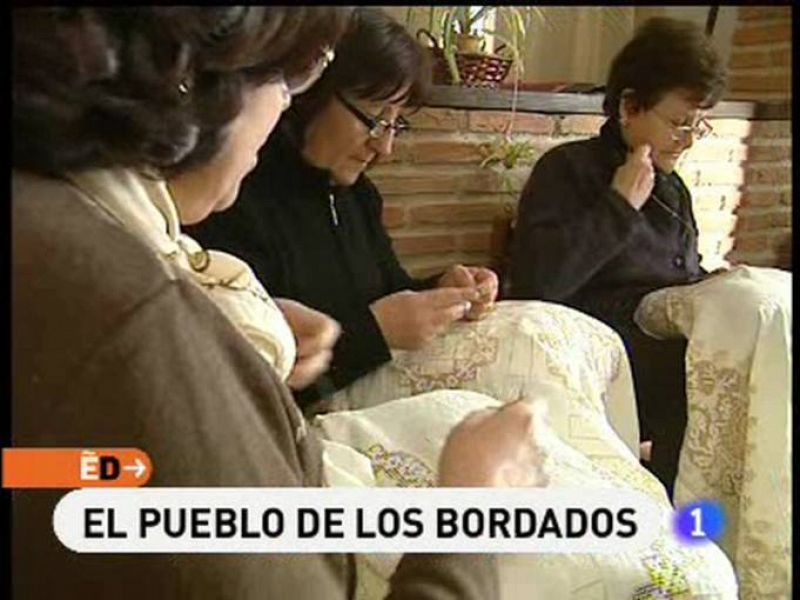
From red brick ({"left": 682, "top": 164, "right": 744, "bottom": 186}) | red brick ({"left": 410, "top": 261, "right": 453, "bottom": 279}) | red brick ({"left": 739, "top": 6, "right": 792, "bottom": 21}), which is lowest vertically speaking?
red brick ({"left": 410, "top": 261, "right": 453, "bottom": 279})

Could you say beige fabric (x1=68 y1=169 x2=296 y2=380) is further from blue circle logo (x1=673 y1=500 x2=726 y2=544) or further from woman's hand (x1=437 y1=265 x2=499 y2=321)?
blue circle logo (x1=673 y1=500 x2=726 y2=544)

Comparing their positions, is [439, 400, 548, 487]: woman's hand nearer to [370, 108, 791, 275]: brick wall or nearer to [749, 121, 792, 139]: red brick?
[370, 108, 791, 275]: brick wall

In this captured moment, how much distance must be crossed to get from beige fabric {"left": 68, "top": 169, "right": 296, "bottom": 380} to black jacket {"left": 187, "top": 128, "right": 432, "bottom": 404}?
0.9 inches

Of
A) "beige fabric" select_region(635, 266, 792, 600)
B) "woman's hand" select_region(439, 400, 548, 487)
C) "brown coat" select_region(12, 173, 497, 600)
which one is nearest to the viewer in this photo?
"brown coat" select_region(12, 173, 497, 600)

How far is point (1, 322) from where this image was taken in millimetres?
583

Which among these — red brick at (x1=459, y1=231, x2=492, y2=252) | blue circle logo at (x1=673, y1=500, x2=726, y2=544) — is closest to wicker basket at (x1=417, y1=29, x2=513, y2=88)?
red brick at (x1=459, y1=231, x2=492, y2=252)

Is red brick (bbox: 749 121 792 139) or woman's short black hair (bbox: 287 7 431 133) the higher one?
woman's short black hair (bbox: 287 7 431 133)

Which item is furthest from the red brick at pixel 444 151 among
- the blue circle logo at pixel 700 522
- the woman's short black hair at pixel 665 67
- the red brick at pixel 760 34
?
the blue circle logo at pixel 700 522

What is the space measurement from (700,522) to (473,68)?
0.38 metres

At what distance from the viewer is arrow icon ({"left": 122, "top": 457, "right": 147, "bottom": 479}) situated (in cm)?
56

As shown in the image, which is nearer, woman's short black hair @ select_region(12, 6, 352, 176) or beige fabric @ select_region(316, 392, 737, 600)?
woman's short black hair @ select_region(12, 6, 352, 176)

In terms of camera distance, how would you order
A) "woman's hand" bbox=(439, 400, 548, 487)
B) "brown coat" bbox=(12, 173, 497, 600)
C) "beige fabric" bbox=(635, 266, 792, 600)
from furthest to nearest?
1. "beige fabric" bbox=(635, 266, 792, 600)
2. "woman's hand" bbox=(439, 400, 548, 487)
3. "brown coat" bbox=(12, 173, 497, 600)

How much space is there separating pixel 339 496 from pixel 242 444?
0.48 ft

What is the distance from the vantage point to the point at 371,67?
70 cm
